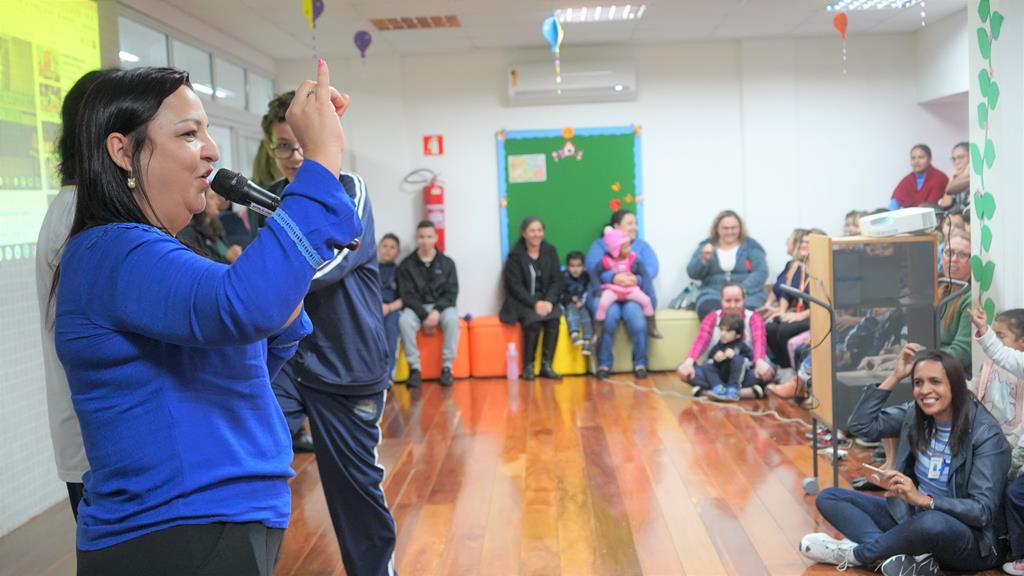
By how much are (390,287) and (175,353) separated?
6.49m

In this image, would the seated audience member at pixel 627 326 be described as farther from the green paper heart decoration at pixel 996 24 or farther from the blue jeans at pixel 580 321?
the green paper heart decoration at pixel 996 24

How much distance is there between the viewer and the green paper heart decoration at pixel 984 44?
3998 mm

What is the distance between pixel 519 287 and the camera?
25.0ft

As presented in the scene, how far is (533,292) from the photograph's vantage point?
7703mm

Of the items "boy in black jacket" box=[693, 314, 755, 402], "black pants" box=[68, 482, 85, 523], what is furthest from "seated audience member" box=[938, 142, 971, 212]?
"black pants" box=[68, 482, 85, 523]

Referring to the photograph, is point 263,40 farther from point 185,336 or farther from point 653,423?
point 185,336

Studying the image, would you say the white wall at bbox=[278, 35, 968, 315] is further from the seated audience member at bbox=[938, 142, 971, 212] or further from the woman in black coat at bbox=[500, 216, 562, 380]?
the seated audience member at bbox=[938, 142, 971, 212]

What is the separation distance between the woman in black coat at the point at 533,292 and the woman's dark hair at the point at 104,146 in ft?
20.5

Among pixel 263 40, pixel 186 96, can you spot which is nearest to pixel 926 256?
pixel 186 96

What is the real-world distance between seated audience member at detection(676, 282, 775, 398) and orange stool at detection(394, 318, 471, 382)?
1614 millimetres

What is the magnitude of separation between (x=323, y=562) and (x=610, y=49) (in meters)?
5.72

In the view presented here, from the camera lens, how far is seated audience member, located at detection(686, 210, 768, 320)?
7.54 metres

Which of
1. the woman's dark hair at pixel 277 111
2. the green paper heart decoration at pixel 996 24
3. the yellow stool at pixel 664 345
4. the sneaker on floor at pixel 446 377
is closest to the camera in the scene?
the woman's dark hair at pixel 277 111

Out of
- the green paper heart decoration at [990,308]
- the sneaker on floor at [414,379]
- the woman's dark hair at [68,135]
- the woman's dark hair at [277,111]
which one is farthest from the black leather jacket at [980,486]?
the sneaker on floor at [414,379]
